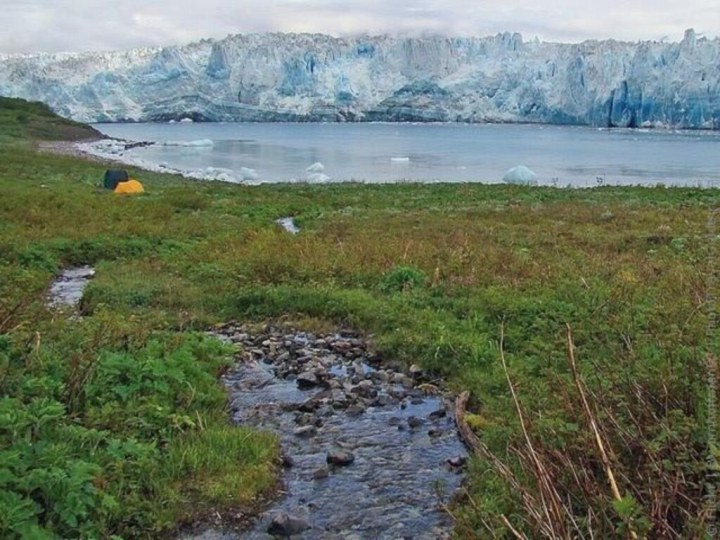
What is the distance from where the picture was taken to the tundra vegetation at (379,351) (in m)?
4.42

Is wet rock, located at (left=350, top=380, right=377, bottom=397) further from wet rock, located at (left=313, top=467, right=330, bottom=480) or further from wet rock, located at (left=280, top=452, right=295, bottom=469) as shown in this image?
wet rock, located at (left=313, top=467, right=330, bottom=480)

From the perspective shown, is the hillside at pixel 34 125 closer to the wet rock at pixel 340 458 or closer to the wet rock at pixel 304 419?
the wet rock at pixel 304 419

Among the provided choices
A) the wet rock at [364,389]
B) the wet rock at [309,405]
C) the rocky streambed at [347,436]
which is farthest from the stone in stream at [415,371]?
the wet rock at [309,405]

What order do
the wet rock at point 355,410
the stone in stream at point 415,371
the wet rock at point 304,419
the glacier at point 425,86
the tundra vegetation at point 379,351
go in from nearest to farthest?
the tundra vegetation at point 379,351
the wet rock at point 304,419
the wet rock at point 355,410
the stone in stream at point 415,371
the glacier at point 425,86

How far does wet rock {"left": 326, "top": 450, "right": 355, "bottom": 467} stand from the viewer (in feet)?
19.9

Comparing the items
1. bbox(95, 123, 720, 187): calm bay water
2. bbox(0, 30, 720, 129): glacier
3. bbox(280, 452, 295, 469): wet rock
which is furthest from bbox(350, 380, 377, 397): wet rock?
bbox(0, 30, 720, 129): glacier

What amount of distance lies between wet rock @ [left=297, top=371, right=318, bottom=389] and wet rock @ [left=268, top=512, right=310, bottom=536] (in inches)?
114

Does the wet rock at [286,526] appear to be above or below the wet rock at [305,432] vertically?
above

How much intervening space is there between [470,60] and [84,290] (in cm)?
17771

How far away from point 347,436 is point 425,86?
7372 inches

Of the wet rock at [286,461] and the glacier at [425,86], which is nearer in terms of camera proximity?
the wet rock at [286,461]

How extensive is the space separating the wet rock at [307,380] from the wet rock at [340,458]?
1867 mm

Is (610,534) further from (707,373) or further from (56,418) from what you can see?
(56,418)

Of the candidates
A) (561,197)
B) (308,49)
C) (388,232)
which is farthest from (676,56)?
(388,232)
